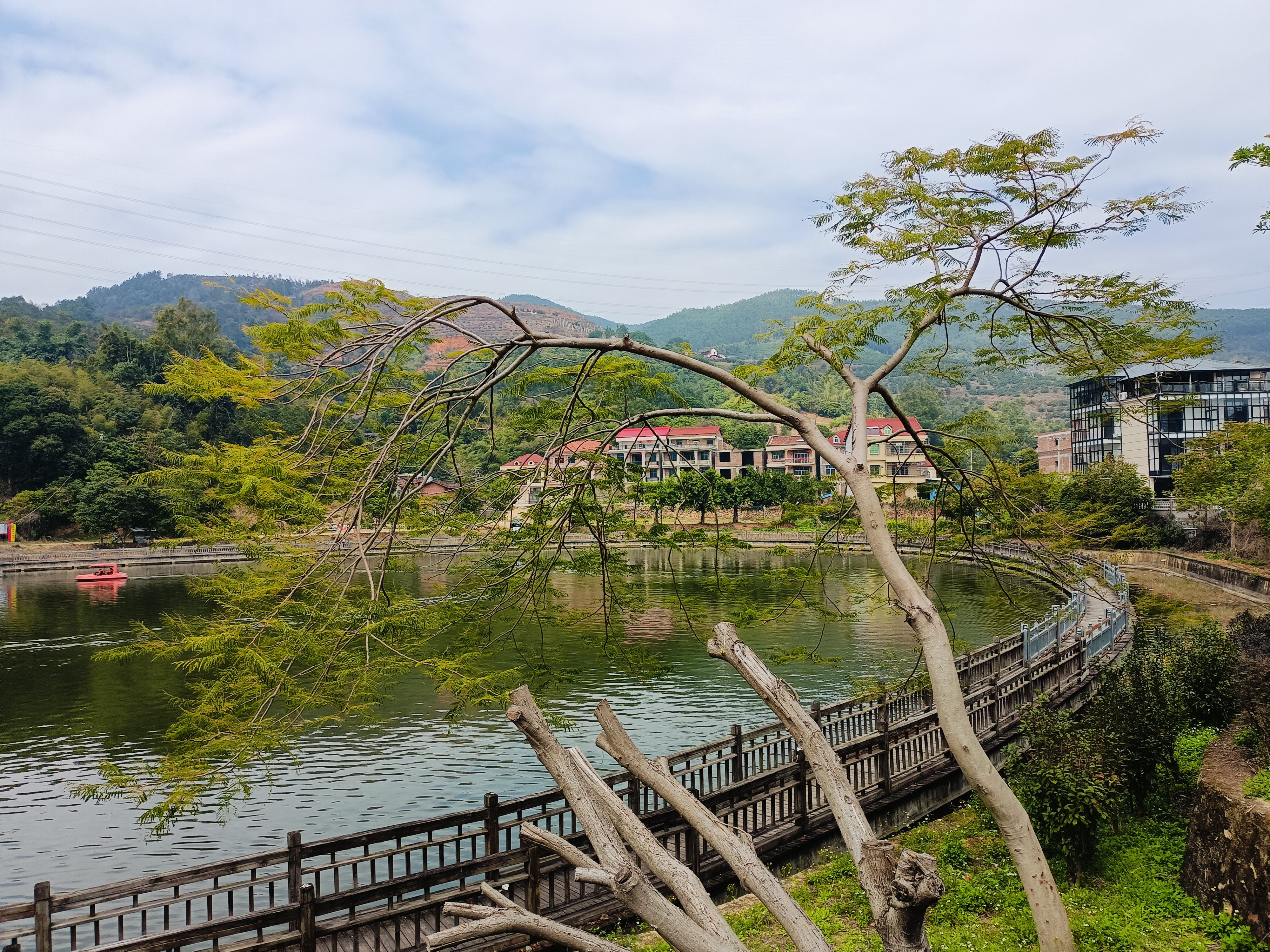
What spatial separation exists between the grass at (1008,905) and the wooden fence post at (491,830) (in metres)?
1.26

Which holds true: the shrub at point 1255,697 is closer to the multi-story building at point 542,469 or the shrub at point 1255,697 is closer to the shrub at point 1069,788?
the shrub at point 1069,788

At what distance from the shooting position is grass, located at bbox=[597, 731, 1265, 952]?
21.1ft

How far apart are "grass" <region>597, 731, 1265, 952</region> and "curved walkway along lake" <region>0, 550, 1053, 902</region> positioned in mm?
2337

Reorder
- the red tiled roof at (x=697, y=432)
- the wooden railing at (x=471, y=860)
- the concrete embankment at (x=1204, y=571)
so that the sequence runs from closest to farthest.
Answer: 1. the wooden railing at (x=471, y=860)
2. the concrete embankment at (x=1204, y=571)
3. the red tiled roof at (x=697, y=432)

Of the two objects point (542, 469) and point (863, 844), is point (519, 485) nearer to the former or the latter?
point (542, 469)

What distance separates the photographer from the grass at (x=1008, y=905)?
644 centimetres

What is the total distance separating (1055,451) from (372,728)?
70.7 metres

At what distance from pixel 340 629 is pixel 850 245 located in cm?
520

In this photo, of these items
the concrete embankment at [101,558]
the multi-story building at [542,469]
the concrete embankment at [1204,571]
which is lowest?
→ the concrete embankment at [101,558]

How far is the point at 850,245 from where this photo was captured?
23.0 ft

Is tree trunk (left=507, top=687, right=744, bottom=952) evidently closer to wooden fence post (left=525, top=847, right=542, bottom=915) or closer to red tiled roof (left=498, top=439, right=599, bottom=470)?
red tiled roof (left=498, top=439, right=599, bottom=470)

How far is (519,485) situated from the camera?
6.36 m

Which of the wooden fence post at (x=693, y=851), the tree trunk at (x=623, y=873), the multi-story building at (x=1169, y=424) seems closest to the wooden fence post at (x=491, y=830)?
the wooden fence post at (x=693, y=851)

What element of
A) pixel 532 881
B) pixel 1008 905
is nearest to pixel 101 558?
pixel 532 881
